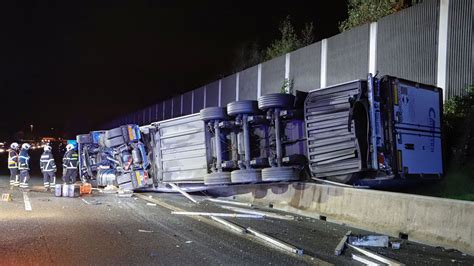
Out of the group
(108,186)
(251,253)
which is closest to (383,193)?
(251,253)

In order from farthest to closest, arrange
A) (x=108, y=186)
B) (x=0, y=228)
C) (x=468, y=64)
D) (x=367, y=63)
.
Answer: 1. (x=108, y=186)
2. (x=367, y=63)
3. (x=468, y=64)
4. (x=0, y=228)

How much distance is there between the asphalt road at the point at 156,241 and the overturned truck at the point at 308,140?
1.43 metres

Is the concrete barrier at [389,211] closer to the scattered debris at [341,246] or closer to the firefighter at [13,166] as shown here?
the scattered debris at [341,246]

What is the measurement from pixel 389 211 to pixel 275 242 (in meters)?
2.20

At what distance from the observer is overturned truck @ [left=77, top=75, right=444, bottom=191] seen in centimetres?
931

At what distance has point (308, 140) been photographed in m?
10.5

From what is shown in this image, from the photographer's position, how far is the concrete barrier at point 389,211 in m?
6.79

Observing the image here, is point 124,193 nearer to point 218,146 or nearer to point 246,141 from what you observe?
point 218,146

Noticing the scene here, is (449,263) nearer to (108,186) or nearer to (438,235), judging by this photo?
(438,235)

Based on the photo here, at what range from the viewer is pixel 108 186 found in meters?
16.2

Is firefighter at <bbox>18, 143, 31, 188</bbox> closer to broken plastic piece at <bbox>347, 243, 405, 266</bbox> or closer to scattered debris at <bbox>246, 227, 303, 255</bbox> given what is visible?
scattered debris at <bbox>246, 227, 303, 255</bbox>

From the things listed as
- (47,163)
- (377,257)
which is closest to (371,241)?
(377,257)

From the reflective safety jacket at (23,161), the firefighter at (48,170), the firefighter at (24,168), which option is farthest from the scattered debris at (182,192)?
the reflective safety jacket at (23,161)

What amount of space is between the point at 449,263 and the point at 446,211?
120cm
